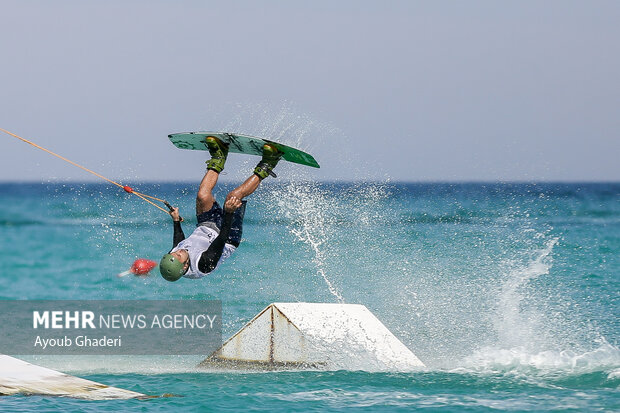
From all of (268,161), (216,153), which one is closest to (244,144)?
(216,153)

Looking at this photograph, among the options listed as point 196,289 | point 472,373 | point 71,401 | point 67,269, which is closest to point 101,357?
point 71,401

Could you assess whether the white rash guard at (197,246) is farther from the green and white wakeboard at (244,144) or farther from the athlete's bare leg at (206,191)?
the green and white wakeboard at (244,144)

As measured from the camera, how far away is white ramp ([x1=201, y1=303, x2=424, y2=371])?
1380cm

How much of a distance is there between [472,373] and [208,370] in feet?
13.2

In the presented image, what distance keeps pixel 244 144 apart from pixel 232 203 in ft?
4.33

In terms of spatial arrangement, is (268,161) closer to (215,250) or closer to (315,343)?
(215,250)

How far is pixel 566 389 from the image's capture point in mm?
12680

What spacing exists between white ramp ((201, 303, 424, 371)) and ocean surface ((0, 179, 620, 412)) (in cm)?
23

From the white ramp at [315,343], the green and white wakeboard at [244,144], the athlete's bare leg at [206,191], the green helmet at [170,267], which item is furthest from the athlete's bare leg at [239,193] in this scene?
the white ramp at [315,343]

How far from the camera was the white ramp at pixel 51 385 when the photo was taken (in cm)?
1224

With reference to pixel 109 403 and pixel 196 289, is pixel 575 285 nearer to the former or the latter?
pixel 196 289

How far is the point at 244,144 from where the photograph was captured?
522 inches

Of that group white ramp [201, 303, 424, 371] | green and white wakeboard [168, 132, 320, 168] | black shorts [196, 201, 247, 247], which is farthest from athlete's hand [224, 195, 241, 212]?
white ramp [201, 303, 424, 371]

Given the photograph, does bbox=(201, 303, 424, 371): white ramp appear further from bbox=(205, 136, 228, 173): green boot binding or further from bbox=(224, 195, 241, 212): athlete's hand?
bbox=(205, 136, 228, 173): green boot binding
